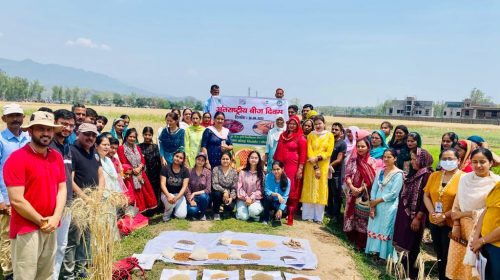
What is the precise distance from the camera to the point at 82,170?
4098mm

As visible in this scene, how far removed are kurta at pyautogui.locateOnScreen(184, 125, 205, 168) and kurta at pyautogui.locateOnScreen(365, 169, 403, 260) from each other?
10.7 ft

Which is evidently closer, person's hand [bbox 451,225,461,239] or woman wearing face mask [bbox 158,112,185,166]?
person's hand [bbox 451,225,461,239]

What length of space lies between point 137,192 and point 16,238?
3.05 metres

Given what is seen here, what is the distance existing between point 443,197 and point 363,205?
4.86 feet

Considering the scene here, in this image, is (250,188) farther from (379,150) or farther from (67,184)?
(67,184)

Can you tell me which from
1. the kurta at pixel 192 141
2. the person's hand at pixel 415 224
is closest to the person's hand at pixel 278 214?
the kurta at pixel 192 141

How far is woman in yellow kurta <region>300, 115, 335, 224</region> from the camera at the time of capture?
21.3 feet

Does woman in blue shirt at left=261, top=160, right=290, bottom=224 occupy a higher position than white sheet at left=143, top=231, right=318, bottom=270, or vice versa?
woman in blue shirt at left=261, top=160, right=290, bottom=224

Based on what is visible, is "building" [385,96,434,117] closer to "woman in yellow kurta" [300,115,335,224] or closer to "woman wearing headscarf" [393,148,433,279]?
"woman in yellow kurta" [300,115,335,224]

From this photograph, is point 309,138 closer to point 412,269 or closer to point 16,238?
point 412,269

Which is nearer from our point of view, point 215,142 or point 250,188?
point 250,188

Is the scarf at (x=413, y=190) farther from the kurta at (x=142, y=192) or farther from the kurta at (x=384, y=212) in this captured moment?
the kurta at (x=142, y=192)

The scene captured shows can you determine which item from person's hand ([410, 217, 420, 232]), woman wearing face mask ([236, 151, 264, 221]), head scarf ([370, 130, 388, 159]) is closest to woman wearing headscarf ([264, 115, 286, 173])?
woman wearing face mask ([236, 151, 264, 221])

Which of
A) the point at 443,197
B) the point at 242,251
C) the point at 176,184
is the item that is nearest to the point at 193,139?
the point at 176,184
